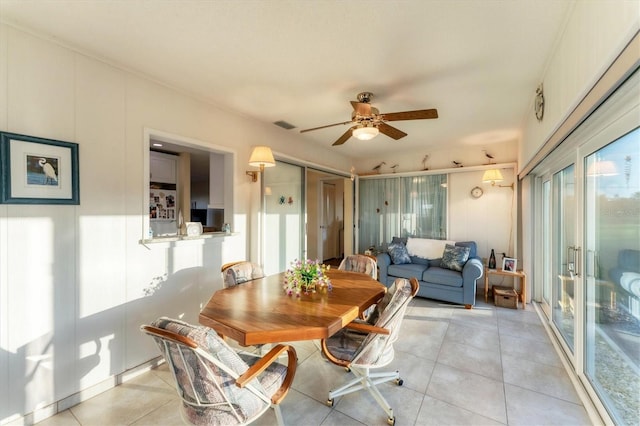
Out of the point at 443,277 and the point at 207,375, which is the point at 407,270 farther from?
the point at 207,375

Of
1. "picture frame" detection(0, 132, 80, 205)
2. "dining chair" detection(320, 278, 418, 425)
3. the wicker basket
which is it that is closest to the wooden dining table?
"dining chair" detection(320, 278, 418, 425)

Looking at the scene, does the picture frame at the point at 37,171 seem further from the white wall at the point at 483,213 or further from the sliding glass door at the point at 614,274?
the white wall at the point at 483,213

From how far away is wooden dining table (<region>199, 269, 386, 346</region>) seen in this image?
150cm

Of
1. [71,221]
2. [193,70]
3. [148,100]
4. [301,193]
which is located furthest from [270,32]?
[301,193]

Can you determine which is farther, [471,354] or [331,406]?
[471,354]

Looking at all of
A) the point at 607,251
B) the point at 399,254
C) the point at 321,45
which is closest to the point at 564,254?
the point at 607,251

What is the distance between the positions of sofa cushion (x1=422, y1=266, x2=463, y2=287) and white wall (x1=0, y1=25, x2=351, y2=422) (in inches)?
134

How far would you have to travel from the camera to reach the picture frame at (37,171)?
5.74ft

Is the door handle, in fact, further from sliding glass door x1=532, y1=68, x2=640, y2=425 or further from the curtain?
the curtain

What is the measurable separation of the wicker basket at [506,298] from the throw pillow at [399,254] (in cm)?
138

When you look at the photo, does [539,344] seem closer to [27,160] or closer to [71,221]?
[71,221]

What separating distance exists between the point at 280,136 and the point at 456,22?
262cm

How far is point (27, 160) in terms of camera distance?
1.83 metres

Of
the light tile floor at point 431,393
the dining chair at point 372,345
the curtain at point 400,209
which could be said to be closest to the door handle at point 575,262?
the light tile floor at point 431,393
